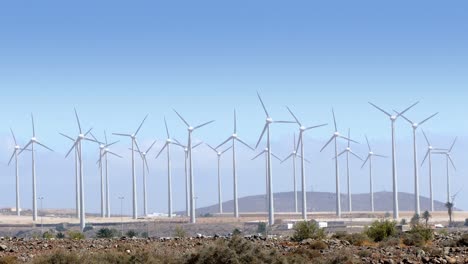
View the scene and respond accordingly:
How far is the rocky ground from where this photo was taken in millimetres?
43500

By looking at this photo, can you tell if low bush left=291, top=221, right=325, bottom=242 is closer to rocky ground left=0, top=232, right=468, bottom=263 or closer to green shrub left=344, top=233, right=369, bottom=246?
green shrub left=344, top=233, right=369, bottom=246

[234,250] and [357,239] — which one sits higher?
[234,250]

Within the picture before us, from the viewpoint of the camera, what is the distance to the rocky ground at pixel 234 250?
43.5m

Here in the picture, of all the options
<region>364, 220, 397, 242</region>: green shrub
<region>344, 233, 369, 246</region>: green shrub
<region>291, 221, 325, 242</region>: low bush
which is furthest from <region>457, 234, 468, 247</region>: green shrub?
<region>291, 221, 325, 242</region>: low bush

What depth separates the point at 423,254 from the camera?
50.4 m

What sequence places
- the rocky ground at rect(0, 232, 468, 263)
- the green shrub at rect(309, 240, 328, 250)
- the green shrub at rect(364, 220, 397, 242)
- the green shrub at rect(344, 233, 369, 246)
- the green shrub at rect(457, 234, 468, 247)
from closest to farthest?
the rocky ground at rect(0, 232, 468, 263)
the green shrub at rect(309, 240, 328, 250)
the green shrub at rect(457, 234, 468, 247)
the green shrub at rect(344, 233, 369, 246)
the green shrub at rect(364, 220, 397, 242)

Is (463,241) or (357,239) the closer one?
(463,241)

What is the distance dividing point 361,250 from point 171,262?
11766mm

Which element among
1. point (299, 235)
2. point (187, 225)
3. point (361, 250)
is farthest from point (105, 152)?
point (361, 250)

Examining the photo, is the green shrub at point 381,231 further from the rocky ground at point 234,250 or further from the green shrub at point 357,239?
the rocky ground at point 234,250

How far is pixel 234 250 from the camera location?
43156 mm

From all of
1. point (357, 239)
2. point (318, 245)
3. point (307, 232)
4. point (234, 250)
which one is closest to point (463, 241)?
point (357, 239)

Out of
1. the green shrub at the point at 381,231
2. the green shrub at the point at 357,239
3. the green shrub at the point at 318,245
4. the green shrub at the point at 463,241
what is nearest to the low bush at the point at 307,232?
the green shrub at the point at 357,239

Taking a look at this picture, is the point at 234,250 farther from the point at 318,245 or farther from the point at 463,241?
the point at 463,241
